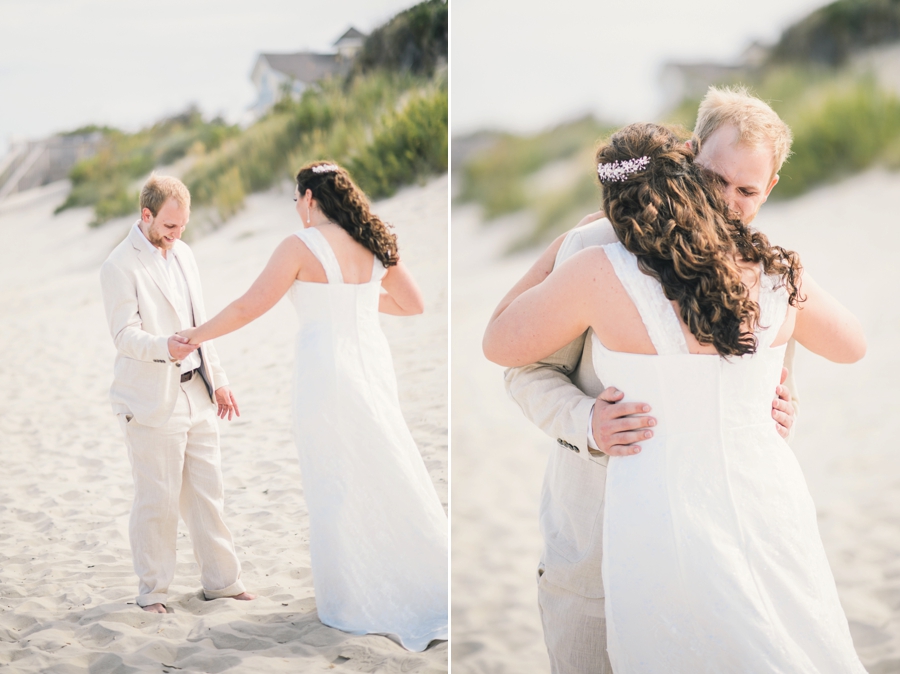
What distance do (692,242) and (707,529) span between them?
508 mm

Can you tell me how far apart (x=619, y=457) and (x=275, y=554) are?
166 cm

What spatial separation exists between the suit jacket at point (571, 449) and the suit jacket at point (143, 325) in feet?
3.92

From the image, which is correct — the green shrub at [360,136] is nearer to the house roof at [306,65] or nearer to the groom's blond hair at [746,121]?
the house roof at [306,65]

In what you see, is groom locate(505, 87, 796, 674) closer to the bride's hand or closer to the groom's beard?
the bride's hand

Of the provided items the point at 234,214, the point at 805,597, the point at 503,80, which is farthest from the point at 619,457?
the point at 503,80

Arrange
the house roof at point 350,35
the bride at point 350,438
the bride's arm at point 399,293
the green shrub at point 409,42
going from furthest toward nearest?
the green shrub at point 409,42 → the house roof at point 350,35 → the bride's arm at point 399,293 → the bride at point 350,438

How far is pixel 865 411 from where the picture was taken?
585 cm

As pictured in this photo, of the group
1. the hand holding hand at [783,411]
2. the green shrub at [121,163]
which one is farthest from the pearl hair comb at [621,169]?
the green shrub at [121,163]

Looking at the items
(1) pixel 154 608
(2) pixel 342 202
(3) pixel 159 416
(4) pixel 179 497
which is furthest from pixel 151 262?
(1) pixel 154 608

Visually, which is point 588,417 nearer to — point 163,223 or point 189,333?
point 189,333

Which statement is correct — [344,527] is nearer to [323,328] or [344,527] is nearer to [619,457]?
[323,328]

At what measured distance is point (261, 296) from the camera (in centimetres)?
226

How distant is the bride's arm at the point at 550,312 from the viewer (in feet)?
4.62

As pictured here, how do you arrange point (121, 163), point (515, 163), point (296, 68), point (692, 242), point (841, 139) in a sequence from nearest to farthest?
point (692, 242), point (121, 163), point (296, 68), point (841, 139), point (515, 163)
